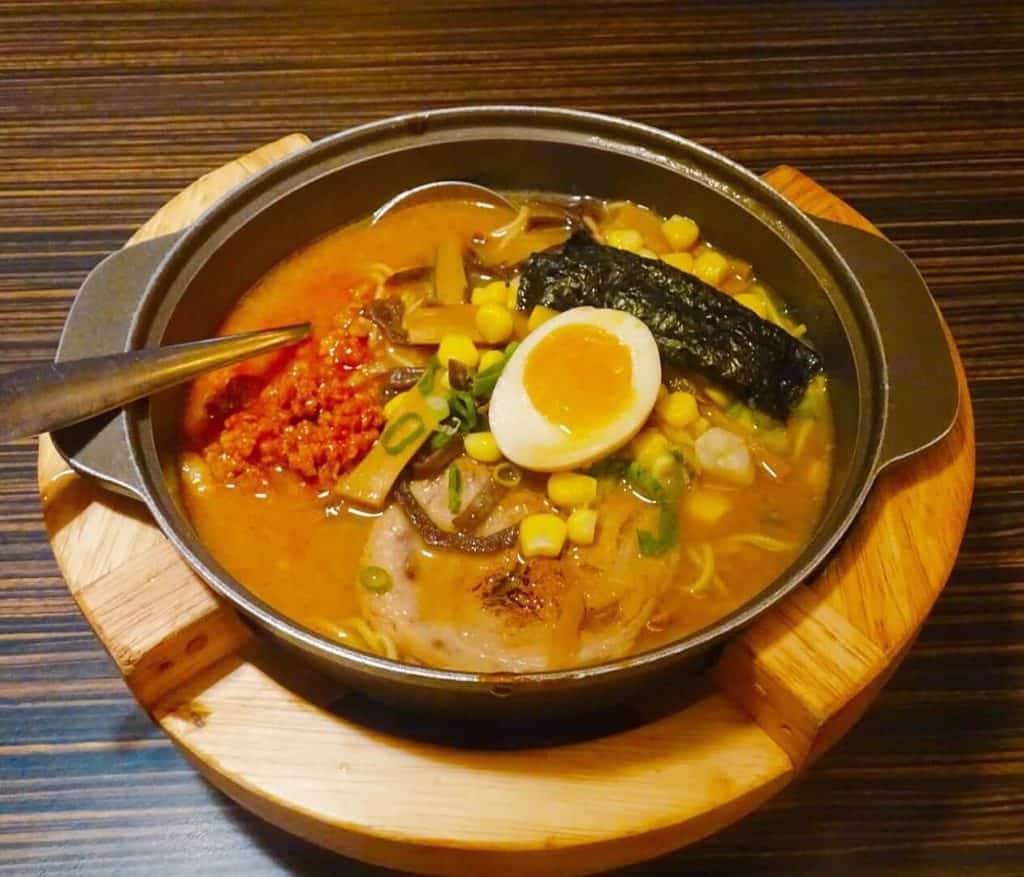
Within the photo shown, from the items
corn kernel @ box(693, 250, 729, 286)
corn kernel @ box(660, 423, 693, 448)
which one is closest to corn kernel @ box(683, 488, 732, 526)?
corn kernel @ box(660, 423, 693, 448)

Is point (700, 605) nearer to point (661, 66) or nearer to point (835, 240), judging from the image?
point (835, 240)

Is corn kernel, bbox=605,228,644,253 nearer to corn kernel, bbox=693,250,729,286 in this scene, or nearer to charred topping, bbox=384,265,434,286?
corn kernel, bbox=693,250,729,286

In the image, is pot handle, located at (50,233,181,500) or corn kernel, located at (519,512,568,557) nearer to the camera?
pot handle, located at (50,233,181,500)

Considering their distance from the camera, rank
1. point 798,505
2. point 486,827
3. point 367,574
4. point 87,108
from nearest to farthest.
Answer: point 486,827 → point 367,574 → point 798,505 → point 87,108

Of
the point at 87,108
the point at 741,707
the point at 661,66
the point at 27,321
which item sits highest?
the point at 661,66

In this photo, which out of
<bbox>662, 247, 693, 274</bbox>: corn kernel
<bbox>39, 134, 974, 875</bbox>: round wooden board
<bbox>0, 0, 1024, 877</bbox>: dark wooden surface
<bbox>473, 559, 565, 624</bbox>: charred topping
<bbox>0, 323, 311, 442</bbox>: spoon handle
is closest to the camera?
<bbox>39, 134, 974, 875</bbox>: round wooden board

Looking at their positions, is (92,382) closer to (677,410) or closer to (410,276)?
(410,276)

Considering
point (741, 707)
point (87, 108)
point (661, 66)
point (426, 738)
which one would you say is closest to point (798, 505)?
point (741, 707)
